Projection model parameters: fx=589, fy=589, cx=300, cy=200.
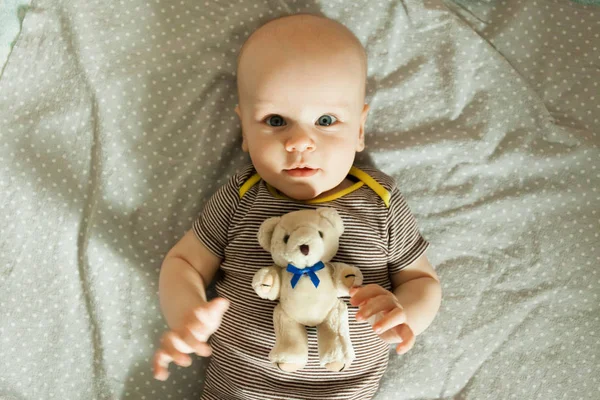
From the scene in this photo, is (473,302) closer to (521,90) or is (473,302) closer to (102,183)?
(521,90)

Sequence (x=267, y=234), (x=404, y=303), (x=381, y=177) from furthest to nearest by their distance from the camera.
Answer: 1. (x=381, y=177)
2. (x=404, y=303)
3. (x=267, y=234)

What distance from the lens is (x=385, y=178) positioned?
130 centimetres

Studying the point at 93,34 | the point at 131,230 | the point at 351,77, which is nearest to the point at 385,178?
the point at 351,77

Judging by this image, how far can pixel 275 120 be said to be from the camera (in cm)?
116

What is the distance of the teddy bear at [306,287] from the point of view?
1007mm

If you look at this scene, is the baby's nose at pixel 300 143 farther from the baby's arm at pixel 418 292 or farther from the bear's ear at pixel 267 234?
the baby's arm at pixel 418 292

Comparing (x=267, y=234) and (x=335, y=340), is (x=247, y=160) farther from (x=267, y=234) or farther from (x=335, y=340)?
(x=335, y=340)

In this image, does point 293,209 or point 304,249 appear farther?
point 293,209

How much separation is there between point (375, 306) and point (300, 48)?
0.50 meters

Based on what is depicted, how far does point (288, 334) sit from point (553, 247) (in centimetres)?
71

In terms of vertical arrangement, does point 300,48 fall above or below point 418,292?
above

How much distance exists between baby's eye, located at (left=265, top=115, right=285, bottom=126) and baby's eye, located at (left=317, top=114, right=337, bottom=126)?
2.9 inches

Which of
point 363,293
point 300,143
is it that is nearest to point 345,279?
point 363,293

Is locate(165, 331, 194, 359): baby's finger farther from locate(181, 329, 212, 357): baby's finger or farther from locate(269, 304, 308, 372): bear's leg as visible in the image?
locate(269, 304, 308, 372): bear's leg
